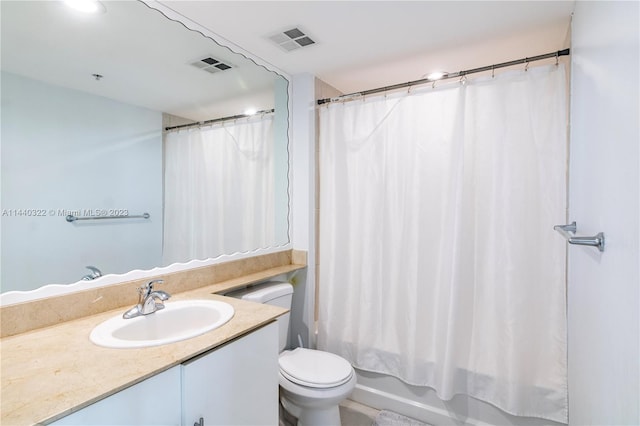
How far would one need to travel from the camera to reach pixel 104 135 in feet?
4.62

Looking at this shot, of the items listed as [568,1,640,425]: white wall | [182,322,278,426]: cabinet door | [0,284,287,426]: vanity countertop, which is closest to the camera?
[568,1,640,425]: white wall

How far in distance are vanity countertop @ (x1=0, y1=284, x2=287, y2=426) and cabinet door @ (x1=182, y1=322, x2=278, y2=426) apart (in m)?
0.05

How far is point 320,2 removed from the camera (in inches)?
57.3

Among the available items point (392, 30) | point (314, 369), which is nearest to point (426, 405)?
point (314, 369)

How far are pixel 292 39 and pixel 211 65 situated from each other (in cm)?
51

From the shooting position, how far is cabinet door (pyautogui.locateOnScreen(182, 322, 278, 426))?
99cm

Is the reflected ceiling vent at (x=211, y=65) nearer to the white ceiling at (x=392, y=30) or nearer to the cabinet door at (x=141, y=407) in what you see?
the white ceiling at (x=392, y=30)

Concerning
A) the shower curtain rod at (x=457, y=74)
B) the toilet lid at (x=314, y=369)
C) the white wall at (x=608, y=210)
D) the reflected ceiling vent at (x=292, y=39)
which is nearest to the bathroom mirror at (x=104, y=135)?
the reflected ceiling vent at (x=292, y=39)

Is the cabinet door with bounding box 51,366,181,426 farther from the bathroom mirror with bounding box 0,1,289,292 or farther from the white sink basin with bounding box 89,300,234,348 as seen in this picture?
the bathroom mirror with bounding box 0,1,289,292

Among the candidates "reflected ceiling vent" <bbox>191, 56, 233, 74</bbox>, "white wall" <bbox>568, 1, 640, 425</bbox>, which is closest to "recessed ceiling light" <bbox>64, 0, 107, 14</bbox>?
"reflected ceiling vent" <bbox>191, 56, 233, 74</bbox>

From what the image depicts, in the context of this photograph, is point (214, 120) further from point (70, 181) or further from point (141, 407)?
point (141, 407)

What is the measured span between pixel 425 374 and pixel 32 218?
84.5 inches

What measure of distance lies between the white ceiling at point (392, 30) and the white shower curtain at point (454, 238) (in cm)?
24

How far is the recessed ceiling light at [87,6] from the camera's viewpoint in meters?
1.28
